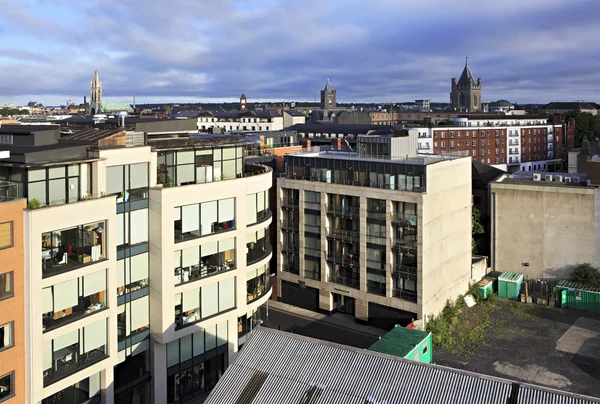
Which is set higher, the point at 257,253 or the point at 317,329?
the point at 257,253

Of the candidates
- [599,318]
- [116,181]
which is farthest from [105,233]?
[599,318]

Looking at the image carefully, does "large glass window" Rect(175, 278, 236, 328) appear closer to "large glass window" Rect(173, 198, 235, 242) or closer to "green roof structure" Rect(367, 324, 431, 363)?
"large glass window" Rect(173, 198, 235, 242)

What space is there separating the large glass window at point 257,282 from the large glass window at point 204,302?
82.1 inches

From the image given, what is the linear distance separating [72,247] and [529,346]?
132 ft

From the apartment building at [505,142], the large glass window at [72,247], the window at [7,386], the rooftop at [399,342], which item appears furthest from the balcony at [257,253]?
the apartment building at [505,142]

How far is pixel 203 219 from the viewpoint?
4097 centimetres

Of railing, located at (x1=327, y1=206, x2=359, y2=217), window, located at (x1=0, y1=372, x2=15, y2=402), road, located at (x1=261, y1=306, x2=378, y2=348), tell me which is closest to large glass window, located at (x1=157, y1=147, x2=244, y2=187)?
window, located at (x1=0, y1=372, x2=15, y2=402)

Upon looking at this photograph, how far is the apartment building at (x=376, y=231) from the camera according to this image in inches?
2215

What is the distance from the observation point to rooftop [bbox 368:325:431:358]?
44062 mm

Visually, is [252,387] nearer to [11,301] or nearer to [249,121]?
[11,301]

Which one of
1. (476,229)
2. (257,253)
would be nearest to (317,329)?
(257,253)

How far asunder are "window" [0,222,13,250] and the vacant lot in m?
35.3

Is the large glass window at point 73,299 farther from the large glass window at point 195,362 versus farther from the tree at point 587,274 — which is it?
the tree at point 587,274

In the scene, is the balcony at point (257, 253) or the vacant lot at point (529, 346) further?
the vacant lot at point (529, 346)
